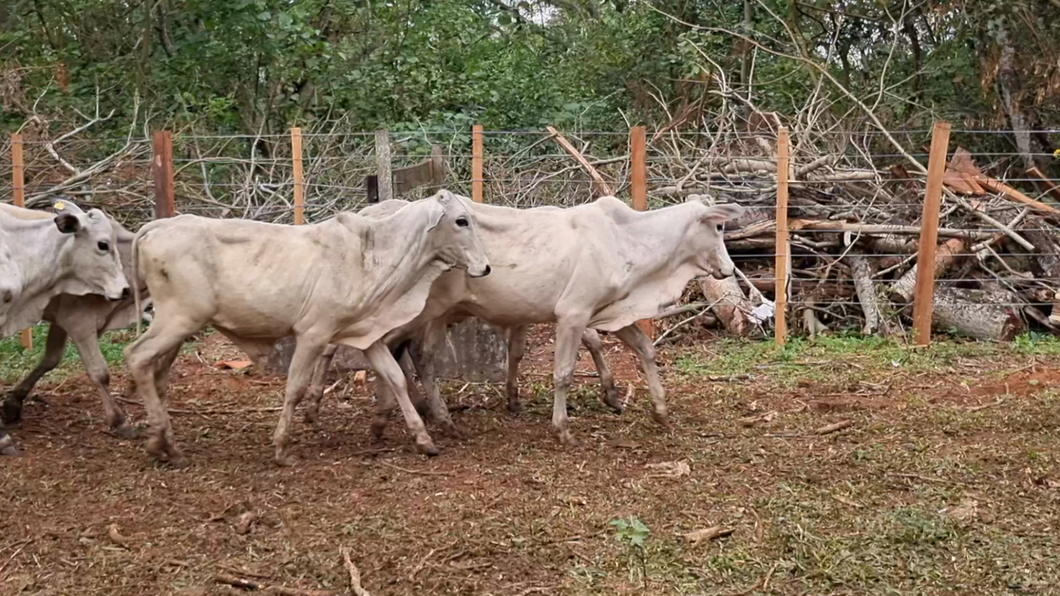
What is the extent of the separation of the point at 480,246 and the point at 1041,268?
6.29m

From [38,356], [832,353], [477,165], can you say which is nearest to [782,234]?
[832,353]

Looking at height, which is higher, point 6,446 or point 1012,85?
point 1012,85

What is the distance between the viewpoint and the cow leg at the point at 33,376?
7.60 meters

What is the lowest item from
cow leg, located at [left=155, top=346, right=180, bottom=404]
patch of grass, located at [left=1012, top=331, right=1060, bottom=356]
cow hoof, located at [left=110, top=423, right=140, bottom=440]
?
→ patch of grass, located at [left=1012, top=331, right=1060, bottom=356]

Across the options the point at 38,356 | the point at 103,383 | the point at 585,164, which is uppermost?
the point at 585,164

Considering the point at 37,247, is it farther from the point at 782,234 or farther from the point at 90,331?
the point at 782,234

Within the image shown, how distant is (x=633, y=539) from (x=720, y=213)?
9.87 ft

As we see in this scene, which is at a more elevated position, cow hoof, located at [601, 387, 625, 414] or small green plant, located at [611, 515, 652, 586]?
small green plant, located at [611, 515, 652, 586]

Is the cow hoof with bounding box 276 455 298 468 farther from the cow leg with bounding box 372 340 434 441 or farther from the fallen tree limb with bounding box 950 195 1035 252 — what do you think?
the fallen tree limb with bounding box 950 195 1035 252

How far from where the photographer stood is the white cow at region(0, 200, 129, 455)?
6.96 meters

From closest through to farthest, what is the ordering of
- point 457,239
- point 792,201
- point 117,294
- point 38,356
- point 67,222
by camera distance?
1. point 457,239
2. point 67,222
3. point 117,294
4. point 38,356
5. point 792,201

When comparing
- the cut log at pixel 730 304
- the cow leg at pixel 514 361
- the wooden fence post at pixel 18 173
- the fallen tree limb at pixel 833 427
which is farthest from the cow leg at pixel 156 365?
the cut log at pixel 730 304

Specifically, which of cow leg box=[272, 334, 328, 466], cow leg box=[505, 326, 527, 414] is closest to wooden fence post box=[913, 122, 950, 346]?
cow leg box=[505, 326, 527, 414]

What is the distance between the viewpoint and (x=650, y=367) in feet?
24.7
